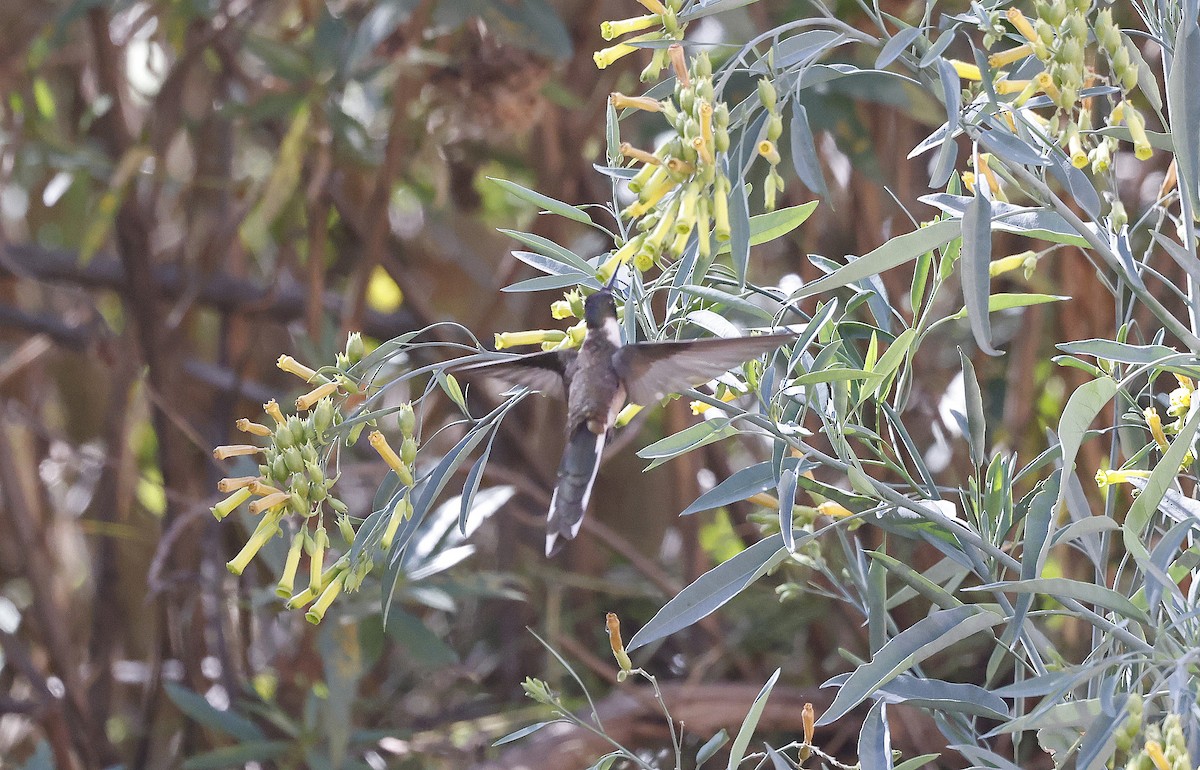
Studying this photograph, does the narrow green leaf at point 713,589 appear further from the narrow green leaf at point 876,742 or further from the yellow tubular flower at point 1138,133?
the yellow tubular flower at point 1138,133

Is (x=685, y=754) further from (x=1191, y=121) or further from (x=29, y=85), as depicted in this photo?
(x=29, y=85)

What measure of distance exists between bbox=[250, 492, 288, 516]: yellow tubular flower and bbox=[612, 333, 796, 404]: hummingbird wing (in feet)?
0.82

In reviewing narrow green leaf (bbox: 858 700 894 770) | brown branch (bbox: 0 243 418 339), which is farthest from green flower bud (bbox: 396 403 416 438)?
brown branch (bbox: 0 243 418 339)

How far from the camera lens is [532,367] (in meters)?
1.01

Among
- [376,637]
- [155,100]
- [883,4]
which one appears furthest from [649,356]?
[155,100]

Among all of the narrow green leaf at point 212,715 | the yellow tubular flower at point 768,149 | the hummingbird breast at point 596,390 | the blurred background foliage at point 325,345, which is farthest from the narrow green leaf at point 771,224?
the narrow green leaf at point 212,715

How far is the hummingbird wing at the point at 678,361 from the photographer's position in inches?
29.4

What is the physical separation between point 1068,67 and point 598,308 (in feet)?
1.12

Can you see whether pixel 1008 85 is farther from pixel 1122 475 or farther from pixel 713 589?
pixel 713 589

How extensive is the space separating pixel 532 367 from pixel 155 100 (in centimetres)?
147

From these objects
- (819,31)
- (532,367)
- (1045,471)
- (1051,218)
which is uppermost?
(819,31)

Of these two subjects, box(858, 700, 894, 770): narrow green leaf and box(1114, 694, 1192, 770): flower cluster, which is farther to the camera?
box(858, 700, 894, 770): narrow green leaf

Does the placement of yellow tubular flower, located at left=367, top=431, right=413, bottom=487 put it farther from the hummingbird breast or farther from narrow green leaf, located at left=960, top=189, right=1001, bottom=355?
narrow green leaf, located at left=960, top=189, right=1001, bottom=355

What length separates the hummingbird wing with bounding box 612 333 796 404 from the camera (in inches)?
29.4
